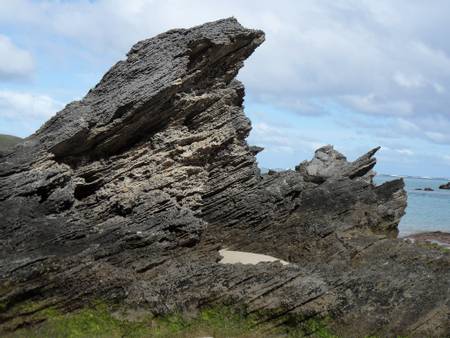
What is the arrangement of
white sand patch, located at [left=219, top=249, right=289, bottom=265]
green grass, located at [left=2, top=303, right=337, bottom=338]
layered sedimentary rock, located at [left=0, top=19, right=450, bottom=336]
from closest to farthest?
green grass, located at [left=2, top=303, right=337, bottom=338], layered sedimentary rock, located at [left=0, top=19, right=450, bottom=336], white sand patch, located at [left=219, top=249, right=289, bottom=265]

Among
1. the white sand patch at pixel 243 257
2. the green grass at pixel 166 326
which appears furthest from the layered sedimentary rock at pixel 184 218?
the white sand patch at pixel 243 257

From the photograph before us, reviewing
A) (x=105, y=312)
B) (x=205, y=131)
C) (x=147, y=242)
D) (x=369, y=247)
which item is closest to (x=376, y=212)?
(x=369, y=247)

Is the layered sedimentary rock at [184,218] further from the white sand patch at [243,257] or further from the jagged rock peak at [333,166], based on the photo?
the jagged rock peak at [333,166]

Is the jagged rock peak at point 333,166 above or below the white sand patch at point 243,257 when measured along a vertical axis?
above

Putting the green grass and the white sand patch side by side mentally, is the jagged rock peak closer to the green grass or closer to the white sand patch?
the white sand patch

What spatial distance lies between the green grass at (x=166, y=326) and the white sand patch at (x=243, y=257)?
19.5 ft

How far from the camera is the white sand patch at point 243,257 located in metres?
25.1

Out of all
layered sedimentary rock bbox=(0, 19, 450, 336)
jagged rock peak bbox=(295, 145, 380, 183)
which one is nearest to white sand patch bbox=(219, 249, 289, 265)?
layered sedimentary rock bbox=(0, 19, 450, 336)

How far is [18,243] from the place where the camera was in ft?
64.0

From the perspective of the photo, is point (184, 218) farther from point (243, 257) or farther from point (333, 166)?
point (333, 166)

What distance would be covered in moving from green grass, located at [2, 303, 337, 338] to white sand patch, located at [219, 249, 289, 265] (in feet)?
19.5

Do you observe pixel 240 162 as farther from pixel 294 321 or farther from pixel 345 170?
pixel 345 170

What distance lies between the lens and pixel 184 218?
23.2 m

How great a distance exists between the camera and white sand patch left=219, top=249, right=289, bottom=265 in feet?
82.3
